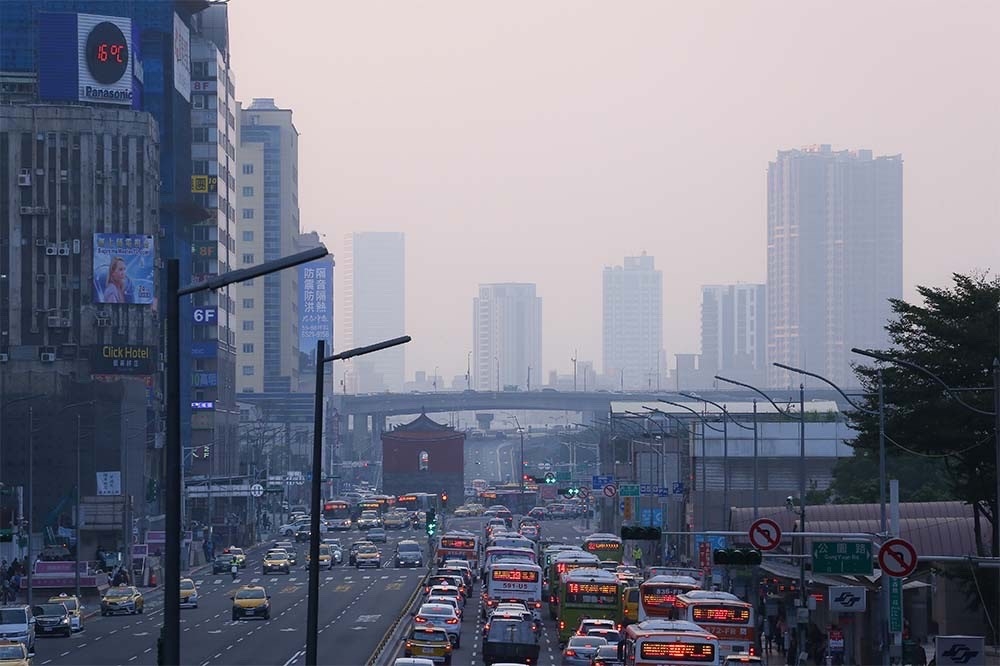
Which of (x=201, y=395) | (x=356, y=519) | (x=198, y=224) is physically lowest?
(x=356, y=519)

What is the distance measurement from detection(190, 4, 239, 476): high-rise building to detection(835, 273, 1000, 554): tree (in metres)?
102

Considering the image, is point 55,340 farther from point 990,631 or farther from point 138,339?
point 990,631

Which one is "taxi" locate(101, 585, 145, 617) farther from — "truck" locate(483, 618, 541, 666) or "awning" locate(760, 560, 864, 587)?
"truck" locate(483, 618, 541, 666)

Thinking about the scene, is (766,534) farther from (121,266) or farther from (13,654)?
(121,266)

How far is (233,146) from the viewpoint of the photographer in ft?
598

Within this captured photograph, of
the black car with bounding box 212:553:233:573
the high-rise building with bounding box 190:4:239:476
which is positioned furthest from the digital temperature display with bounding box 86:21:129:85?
the black car with bounding box 212:553:233:573

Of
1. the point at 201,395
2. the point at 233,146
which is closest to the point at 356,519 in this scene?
the point at 201,395

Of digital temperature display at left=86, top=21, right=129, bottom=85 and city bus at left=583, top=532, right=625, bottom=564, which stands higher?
digital temperature display at left=86, top=21, right=129, bottom=85

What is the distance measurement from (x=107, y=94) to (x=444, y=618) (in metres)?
81.6

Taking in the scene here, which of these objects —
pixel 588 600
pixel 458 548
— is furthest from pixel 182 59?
pixel 588 600

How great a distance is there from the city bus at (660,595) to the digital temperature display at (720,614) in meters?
5.31

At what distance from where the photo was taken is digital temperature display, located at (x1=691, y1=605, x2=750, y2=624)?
45438 mm

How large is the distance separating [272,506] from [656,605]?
125663mm

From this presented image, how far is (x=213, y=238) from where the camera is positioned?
169 metres
